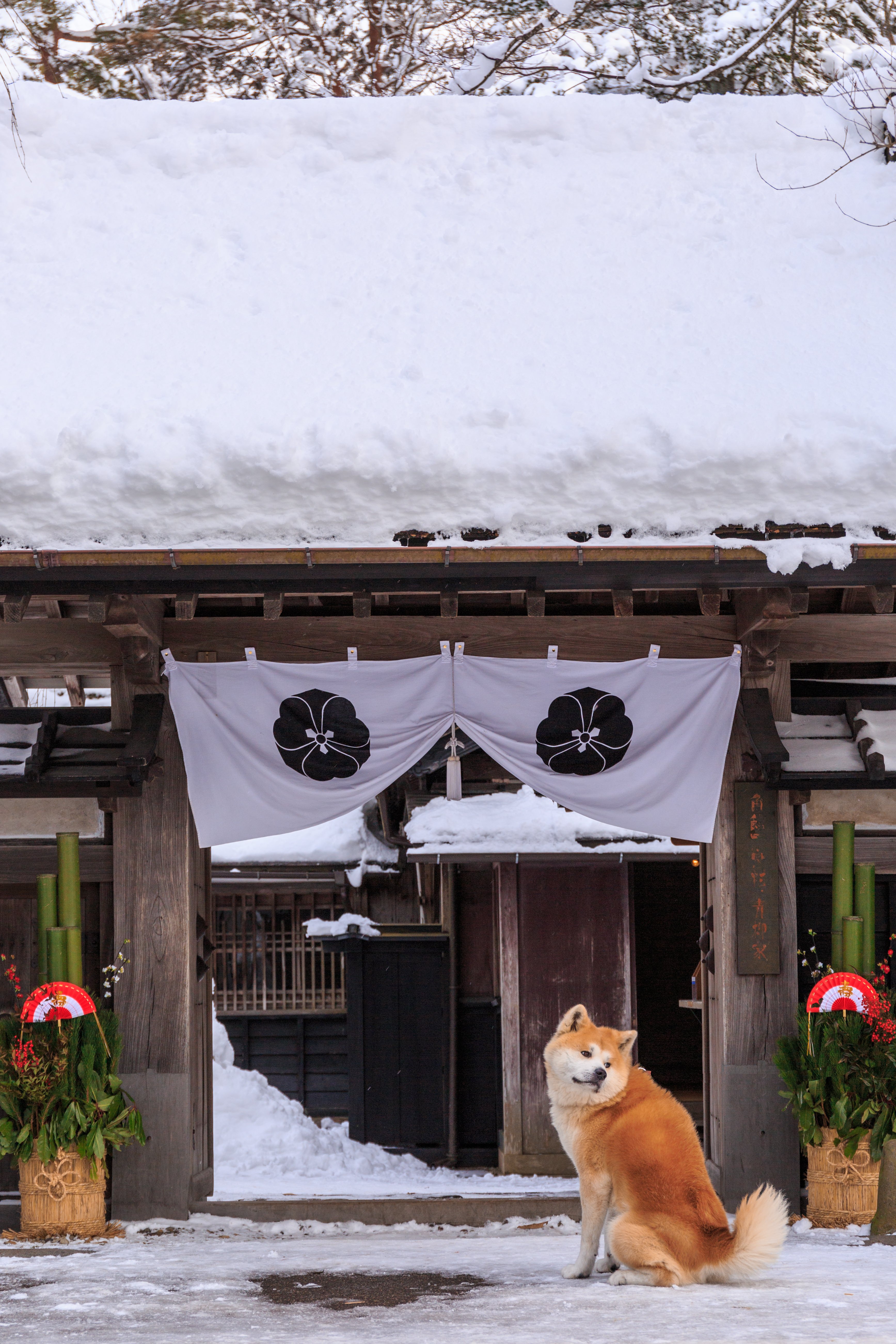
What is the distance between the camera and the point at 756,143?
27.6 feet

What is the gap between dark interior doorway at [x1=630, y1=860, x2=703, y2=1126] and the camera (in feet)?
46.3

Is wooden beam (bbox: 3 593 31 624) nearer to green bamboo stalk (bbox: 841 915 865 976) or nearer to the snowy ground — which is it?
green bamboo stalk (bbox: 841 915 865 976)

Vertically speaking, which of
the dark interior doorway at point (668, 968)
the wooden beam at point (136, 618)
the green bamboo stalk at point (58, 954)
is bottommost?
the dark interior doorway at point (668, 968)

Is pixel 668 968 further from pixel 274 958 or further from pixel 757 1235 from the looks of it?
pixel 757 1235

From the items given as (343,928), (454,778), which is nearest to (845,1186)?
(454,778)

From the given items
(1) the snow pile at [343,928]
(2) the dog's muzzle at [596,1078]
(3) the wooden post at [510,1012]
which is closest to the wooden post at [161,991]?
(2) the dog's muzzle at [596,1078]

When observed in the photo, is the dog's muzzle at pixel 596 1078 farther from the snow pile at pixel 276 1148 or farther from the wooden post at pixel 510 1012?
the wooden post at pixel 510 1012

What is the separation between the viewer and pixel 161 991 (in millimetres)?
6586

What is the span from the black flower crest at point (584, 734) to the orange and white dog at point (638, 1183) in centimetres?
201

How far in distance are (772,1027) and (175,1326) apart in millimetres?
3720

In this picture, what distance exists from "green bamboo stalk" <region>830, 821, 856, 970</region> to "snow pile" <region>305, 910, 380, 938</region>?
7014mm

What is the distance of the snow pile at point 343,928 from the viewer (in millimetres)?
12539

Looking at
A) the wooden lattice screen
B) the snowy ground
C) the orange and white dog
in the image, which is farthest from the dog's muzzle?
the wooden lattice screen

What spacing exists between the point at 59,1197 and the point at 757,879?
13.0 feet
